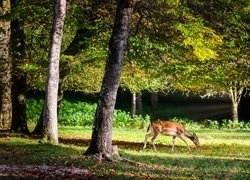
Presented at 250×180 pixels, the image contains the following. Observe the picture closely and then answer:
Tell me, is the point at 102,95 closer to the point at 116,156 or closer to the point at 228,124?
the point at 116,156

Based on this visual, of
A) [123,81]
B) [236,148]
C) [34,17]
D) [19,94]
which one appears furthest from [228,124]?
[34,17]

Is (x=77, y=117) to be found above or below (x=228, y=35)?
below

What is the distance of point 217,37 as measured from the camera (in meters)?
22.4

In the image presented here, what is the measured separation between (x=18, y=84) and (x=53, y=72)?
8215 millimetres

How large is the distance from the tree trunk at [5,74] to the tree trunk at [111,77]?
411 inches

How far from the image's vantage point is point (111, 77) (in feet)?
54.5

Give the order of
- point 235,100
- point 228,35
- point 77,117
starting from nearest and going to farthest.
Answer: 1. point 228,35
2. point 77,117
3. point 235,100

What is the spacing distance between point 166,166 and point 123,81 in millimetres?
17119

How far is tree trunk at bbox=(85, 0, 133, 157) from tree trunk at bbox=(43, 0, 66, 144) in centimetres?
431

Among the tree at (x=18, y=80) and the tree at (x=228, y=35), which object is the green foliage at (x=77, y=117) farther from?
the tree at (x=228, y=35)

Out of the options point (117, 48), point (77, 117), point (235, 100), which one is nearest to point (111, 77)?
point (117, 48)

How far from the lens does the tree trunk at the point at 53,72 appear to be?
20.4 meters

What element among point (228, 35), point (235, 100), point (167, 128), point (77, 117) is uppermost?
point (228, 35)

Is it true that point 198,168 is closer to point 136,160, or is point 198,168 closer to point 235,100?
point 136,160
